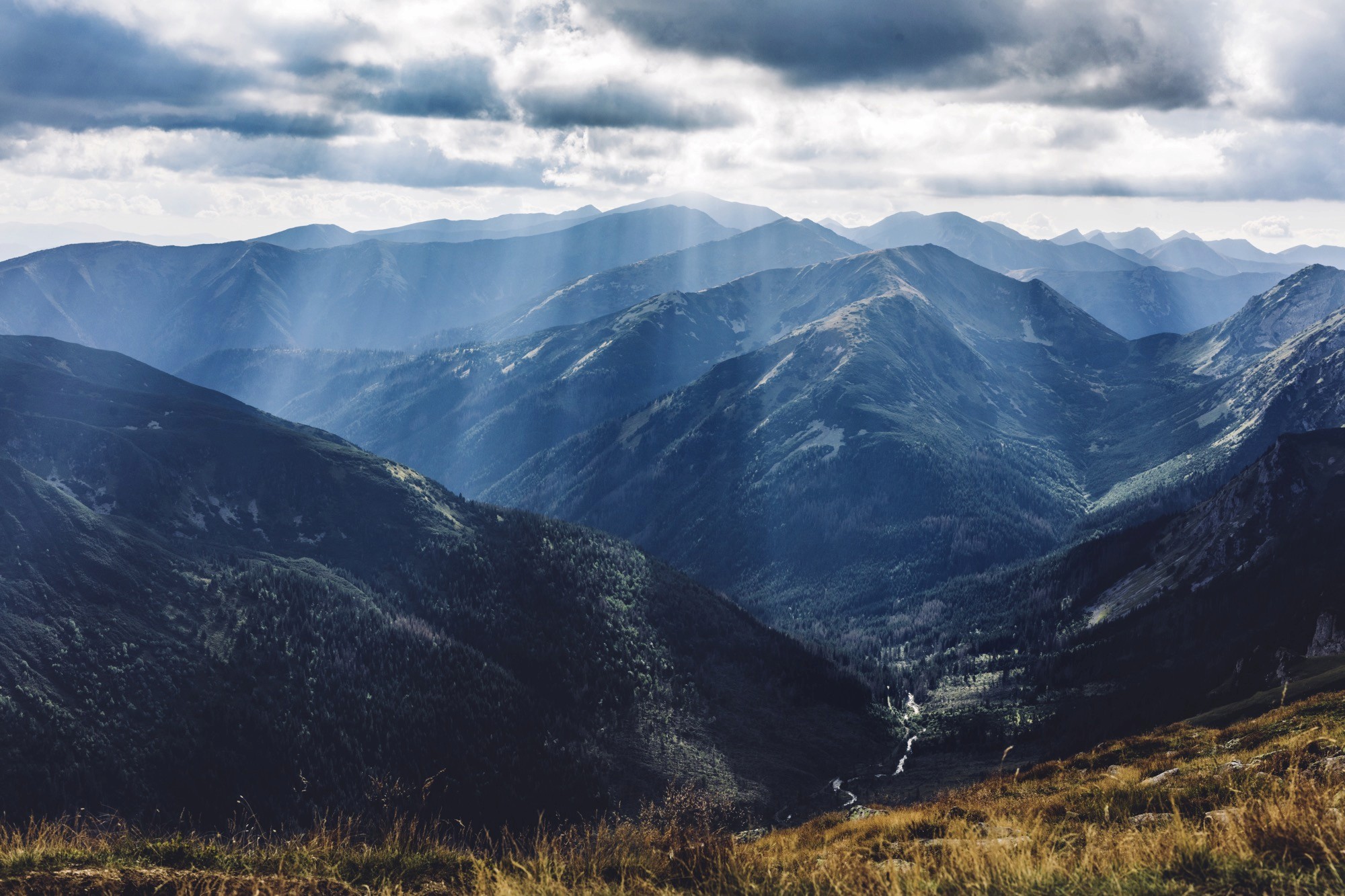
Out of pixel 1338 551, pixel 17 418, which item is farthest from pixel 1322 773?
pixel 17 418

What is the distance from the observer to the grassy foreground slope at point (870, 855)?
12.6 m

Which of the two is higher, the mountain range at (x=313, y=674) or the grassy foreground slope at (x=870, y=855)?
the grassy foreground slope at (x=870, y=855)

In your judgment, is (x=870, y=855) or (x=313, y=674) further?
(x=313, y=674)

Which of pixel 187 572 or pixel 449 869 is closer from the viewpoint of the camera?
pixel 449 869

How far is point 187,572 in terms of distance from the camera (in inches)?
5837

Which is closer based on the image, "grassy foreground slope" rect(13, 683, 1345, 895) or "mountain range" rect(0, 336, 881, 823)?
"grassy foreground slope" rect(13, 683, 1345, 895)

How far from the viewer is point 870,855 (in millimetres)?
18562

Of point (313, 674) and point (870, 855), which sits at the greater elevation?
point (870, 855)

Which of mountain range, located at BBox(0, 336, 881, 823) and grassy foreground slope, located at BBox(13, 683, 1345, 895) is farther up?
grassy foreground slope, located at BBox(13, 683, 1345, 895)

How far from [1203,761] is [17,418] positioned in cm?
25430

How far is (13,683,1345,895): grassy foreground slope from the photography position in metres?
12.6

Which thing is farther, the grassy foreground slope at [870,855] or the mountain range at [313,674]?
the mountain range at [313,674]

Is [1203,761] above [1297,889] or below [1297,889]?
below

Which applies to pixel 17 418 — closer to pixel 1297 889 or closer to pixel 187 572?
pixel 187 572
